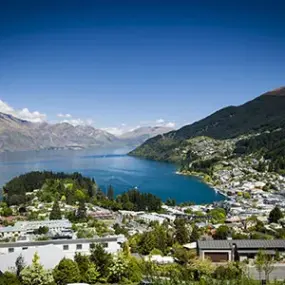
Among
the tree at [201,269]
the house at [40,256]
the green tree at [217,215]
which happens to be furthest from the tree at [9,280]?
the green tree at [217,215]

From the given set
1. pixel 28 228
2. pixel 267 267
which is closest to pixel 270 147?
pixel 28 228

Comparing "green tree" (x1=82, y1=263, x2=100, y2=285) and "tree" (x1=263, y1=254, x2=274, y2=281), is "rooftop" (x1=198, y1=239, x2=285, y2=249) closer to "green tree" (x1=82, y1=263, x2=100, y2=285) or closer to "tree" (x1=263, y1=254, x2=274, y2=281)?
"tree" (x1=263, y1=254, x2=274, y2=281)

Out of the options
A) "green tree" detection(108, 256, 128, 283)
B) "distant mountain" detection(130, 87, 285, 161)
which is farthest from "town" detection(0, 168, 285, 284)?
"distant mountain" detection(130, 87, 285, 161)

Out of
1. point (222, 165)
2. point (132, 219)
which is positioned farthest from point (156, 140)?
point (132, 219)

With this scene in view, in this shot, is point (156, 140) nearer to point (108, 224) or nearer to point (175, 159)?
point (175, 159)

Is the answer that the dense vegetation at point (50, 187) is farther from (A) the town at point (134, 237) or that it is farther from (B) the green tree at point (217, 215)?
(B) the green tree at point (217, 215)

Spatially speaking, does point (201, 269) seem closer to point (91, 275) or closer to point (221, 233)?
point (91, 275)
